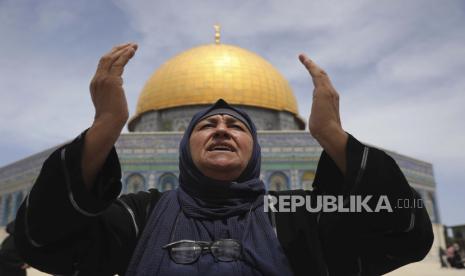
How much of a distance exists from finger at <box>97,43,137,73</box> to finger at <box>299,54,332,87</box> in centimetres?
61

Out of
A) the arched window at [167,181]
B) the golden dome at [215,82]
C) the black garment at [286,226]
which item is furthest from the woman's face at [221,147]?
the golden dome at [215,82]

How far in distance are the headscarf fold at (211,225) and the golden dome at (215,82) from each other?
17.3 m

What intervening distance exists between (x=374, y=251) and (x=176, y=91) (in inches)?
738

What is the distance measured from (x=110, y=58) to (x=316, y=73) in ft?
2.22

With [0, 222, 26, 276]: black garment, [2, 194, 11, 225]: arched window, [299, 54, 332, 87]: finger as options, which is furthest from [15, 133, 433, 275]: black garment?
[2, 194, 11, 225]: arched window


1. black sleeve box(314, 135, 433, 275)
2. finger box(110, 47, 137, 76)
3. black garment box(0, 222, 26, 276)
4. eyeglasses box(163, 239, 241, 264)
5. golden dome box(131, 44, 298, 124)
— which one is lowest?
black garment box(0, 222, 26, 276)

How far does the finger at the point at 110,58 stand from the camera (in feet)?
4.09

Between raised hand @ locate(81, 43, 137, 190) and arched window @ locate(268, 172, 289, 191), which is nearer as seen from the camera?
raised hand @ locate(81, 43, 137, 190)

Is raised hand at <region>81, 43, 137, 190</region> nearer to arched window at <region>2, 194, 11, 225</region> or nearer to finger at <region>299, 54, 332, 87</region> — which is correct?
finger at <region>299, 54, 332, 87</region>

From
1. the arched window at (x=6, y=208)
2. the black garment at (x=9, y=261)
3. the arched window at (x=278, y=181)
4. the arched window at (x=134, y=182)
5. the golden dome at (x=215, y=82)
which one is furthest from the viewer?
the golden dome at (x=215, y=82)

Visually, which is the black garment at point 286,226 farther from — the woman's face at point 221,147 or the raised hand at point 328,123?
the woman's face at point 221,147

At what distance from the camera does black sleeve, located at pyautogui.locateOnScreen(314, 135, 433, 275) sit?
125cm

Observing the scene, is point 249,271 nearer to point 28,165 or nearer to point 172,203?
point 172,203

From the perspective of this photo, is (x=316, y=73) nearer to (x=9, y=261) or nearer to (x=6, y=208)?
(x=9, y=261)
